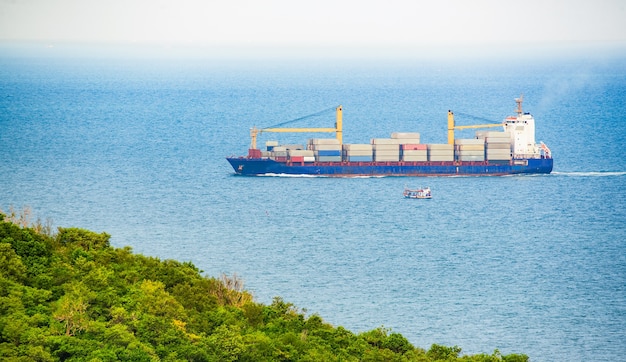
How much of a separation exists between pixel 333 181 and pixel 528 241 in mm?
29014

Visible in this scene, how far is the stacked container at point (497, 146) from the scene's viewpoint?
121500 mm

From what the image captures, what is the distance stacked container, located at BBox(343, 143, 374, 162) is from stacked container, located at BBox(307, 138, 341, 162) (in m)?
0.90

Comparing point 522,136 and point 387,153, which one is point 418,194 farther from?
point 522,136

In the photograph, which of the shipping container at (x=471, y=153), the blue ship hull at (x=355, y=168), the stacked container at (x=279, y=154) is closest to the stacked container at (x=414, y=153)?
the blue ship hull at (x=355, y=168)

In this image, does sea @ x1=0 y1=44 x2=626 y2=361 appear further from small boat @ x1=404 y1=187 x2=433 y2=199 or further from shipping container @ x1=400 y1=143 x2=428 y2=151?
shipping container @ x1=400 y1=143 x2=428 y2=151

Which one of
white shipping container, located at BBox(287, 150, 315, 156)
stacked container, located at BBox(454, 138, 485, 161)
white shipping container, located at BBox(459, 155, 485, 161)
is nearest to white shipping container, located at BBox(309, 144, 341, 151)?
white shipping container, located at BBox(287, 150, 315, 156)

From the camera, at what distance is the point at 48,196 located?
354ft

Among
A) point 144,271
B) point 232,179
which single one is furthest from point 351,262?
point 232,179

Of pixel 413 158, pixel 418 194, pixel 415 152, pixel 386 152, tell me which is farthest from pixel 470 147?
pixel 418 194

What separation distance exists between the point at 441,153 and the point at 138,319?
7401 cm

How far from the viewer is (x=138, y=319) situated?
161 feet

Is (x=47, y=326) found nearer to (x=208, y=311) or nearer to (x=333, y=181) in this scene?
(x=208, y=311)

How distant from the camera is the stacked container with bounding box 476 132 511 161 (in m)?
122

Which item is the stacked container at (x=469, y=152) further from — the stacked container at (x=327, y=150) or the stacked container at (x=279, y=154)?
the stacked container at (x=279, y=154)
